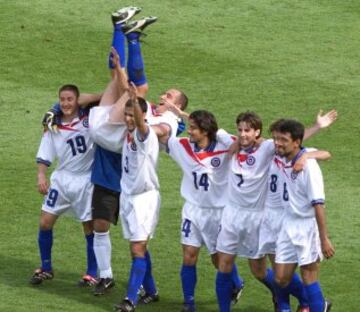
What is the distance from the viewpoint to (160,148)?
1205 cm

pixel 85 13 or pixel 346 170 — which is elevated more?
pixel 85 13

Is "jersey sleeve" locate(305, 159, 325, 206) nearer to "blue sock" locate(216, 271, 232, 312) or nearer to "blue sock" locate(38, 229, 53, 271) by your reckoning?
"blue sock" locate(216, 271, 232, 312)

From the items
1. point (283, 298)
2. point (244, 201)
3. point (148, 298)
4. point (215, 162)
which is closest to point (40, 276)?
point (148, 298)

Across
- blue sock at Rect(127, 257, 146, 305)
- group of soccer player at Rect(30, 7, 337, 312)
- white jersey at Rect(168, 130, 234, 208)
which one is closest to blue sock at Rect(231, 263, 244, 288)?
group of soccer player at Rect(30, 7, 337, 312)

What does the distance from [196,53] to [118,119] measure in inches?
259

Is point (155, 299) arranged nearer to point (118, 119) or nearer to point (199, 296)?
point (199, 296)

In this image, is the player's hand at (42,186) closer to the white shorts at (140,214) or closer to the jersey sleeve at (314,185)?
the white shorts at (140,214)

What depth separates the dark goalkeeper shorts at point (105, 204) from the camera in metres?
12.1

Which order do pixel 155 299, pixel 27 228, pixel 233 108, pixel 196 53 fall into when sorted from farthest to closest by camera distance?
pixel 196 53 < pixel 233 108 < pixel 27 228 < pixel 155 299

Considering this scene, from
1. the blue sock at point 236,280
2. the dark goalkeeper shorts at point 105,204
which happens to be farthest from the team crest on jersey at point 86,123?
the blue sock at point 236,280

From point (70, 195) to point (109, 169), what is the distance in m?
0.56

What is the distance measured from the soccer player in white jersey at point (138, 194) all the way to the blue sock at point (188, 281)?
343 mm

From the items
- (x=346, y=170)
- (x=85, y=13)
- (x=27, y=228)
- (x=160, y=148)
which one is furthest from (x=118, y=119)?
(x=85, y=13)

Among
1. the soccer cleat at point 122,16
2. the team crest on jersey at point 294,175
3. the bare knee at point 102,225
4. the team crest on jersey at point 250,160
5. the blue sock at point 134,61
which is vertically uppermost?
the soccer cleat at point 122,16
